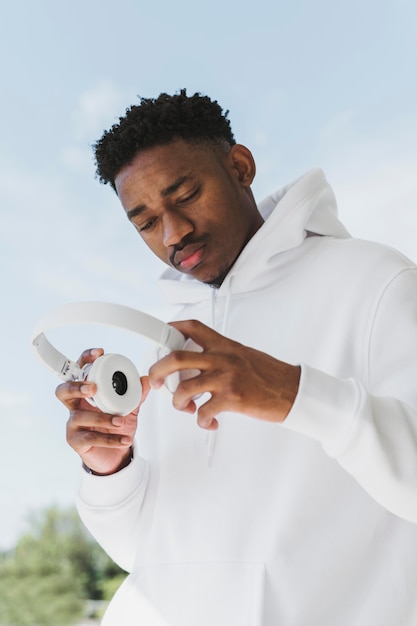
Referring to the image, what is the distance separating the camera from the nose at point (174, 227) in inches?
56.3

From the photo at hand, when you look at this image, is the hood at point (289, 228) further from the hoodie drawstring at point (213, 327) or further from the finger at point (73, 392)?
the finger at point (73, 392)

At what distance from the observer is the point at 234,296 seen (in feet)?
5.03

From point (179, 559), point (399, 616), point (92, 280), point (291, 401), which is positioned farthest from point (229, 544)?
point (92, 280)

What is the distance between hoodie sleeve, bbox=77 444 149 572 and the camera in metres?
1.48

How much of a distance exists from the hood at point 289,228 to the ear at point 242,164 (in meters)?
0.10

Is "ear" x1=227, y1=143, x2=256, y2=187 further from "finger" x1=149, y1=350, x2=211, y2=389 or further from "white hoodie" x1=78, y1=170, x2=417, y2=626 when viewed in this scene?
"finger" x1=149, y1=350, x2=211, y2=389

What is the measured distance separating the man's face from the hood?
4cm

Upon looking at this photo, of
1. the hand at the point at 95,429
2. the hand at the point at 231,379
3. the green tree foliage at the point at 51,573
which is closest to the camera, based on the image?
the hand at the point at 231,379

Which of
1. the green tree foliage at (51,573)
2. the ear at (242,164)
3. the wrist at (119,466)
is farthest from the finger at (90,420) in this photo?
the green tree foliage at (51,573)

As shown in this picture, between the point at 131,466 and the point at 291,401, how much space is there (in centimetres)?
59

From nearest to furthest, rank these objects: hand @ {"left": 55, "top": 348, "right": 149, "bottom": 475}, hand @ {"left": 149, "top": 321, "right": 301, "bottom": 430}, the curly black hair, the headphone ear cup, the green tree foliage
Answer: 1. hand @ {"left": 149, "top": 321, "right": 301, "bottom": 430}
2. the headphone ear cup
3. hand @ {"left": 55, "top": 348, "right": 149, "bottom": 475}
4. the curly black hair
5. the green tree foliage

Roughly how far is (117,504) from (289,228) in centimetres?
59

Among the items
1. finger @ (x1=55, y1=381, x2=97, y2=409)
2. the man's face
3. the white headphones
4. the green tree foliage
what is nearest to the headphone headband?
the white headphones

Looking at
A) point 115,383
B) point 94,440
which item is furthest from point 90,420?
point 115,383
